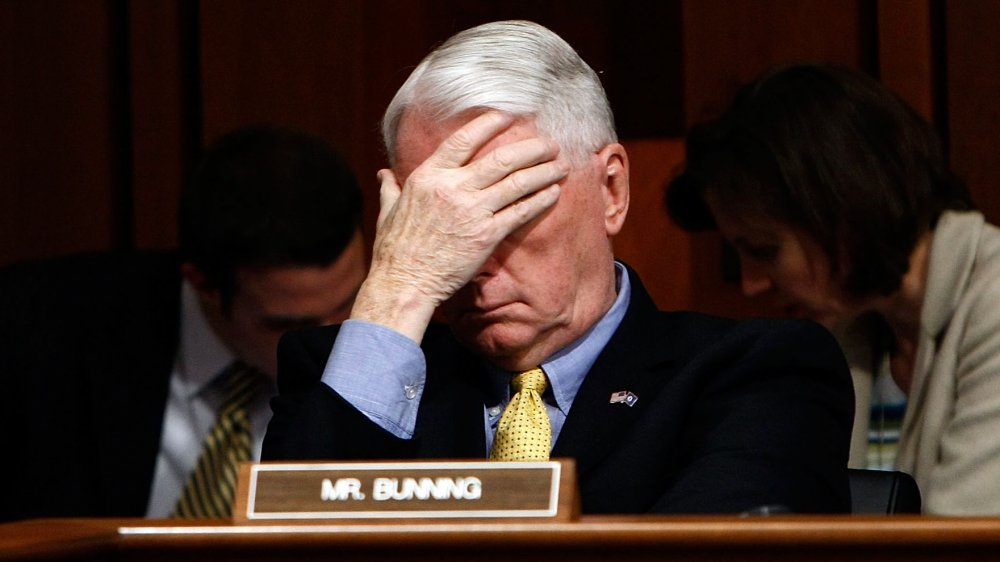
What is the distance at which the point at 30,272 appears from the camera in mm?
2619

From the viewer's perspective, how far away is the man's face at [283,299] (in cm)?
248

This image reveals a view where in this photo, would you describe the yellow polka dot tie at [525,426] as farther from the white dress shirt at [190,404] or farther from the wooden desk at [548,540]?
the white dress shirt at [190,404]

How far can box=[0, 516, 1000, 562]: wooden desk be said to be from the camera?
2.63 feet

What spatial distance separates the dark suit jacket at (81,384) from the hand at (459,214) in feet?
3.97

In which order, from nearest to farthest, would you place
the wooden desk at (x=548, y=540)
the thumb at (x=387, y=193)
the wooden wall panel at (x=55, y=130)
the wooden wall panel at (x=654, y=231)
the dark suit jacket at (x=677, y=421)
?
1. the wooden desk at (x=548, y=540)
2. the dark suit jacket at (x=677, y=421)
3. the thumb at (x=387, y=193)
4. the wooden wall panel at (x=654, y=231)
5. the wooden wall panel at (x=55, y=130)

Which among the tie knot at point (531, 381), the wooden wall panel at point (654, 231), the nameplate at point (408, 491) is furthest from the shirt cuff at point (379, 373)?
the wooden wall panel at point (654, 231)

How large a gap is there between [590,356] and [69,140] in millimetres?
1728

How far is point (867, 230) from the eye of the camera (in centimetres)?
221

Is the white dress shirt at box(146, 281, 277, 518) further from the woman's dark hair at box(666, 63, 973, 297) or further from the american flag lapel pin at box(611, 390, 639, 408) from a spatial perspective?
the american flag lapel pin at box(611, 390, 639, 408)

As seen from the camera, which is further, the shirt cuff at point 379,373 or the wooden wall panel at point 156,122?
the wooden wall panel at point 156,122

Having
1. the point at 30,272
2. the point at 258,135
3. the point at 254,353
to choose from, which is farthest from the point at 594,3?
the point at 30,272

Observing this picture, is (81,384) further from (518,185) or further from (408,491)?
(408,491)

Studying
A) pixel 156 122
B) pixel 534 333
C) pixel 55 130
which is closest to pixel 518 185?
pixel 534 333

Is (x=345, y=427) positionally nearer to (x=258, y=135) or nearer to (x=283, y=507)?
(x=283, y=507)
